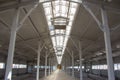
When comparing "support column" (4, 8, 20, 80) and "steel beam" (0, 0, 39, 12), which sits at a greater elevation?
"steel beam" (0, 0, 39, 12)

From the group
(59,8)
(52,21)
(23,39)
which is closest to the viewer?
(59,8)

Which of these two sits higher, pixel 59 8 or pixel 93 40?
pixel 59 8

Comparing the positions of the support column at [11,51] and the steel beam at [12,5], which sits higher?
the steel beam at [12,5]

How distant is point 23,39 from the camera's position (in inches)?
762

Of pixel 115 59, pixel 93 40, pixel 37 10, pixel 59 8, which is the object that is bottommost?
pixel 115 59

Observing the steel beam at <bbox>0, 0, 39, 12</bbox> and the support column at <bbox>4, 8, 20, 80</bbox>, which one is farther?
the steel beam at <bbox>0, 0, 39, 12</bbox>

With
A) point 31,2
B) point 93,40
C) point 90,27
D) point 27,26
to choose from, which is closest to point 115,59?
point 93,40

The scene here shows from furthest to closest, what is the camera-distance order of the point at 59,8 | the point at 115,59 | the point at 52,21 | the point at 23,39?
the point at 115,59 → the point at 23,39 → the point at 52,21 → the point at 59,8

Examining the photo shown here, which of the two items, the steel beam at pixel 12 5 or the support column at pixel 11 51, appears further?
the steel beam at pixel 12 5

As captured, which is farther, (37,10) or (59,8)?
(59,8)

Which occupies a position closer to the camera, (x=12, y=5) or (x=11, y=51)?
(x=11, y=51)

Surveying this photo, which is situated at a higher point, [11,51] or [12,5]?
[12,5]

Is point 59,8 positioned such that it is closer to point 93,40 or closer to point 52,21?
point 52,21

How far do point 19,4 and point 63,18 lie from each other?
21.2ft
